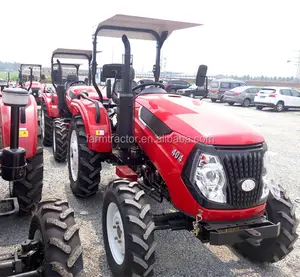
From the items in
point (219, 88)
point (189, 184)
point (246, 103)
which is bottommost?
point (189, 184)

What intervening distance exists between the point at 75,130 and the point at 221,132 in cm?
238

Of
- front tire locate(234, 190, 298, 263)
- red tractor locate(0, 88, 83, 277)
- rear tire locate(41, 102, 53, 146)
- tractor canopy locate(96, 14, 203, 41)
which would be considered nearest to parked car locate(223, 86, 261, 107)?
rear tire locate(41, 102, 53, 146)

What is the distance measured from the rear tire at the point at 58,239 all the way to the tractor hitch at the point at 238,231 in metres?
0.99

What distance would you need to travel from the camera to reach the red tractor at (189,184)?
270 cm

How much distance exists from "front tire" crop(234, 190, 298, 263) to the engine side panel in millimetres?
266

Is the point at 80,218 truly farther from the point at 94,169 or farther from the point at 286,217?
the point at 286,217

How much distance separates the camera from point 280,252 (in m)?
3.15

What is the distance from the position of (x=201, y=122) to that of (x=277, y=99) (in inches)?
699

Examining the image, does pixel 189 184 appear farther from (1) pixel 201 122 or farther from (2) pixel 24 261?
A: (2) pixel 24 261

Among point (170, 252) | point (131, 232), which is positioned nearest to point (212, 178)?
point (131, 232)

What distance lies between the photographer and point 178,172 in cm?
288

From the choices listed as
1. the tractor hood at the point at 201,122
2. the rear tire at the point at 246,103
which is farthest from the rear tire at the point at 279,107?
the tractor hood at the point at 201,122

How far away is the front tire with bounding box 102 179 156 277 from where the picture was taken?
8.67 feet

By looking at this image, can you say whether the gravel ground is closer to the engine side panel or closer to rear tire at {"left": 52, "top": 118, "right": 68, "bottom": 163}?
the engine side panel
